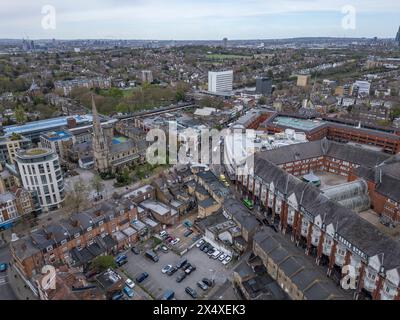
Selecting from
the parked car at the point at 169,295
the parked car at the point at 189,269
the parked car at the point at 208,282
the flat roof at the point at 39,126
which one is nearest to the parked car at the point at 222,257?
the parked car at the point at 189,269

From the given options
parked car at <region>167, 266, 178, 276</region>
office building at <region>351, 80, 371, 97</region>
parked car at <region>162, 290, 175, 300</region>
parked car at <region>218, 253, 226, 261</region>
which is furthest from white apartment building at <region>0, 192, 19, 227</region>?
office building at <region>351, 80, 371, 97</region>

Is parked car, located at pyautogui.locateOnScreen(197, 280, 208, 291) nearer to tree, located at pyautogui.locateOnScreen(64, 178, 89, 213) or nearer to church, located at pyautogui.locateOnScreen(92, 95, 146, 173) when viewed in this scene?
tree, located at pyautogui.locateOnScreen(64, 178, 89, 213)

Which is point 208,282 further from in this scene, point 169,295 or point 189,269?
point 169,295

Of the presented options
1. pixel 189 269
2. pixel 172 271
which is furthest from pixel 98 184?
pixel 189 269

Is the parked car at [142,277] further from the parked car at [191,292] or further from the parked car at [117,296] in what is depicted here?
the parked car at [191,292]
